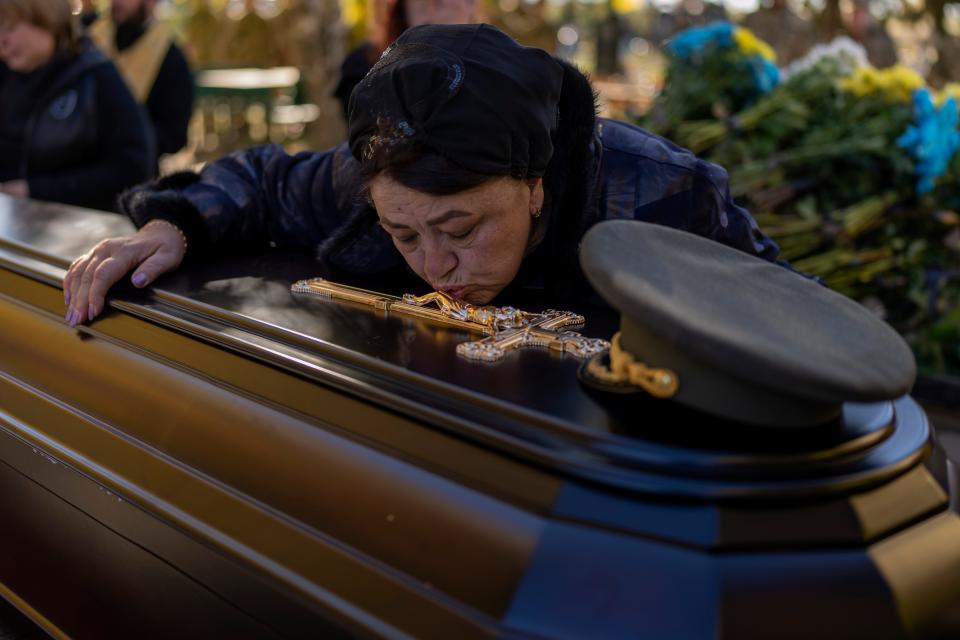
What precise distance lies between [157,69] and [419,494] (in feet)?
13.7

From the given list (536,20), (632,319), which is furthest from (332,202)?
(536,20)

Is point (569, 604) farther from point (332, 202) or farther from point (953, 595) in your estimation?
point (332, 202)

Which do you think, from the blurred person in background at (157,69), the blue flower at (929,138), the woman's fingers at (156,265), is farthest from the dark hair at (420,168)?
the blurred person in background at (157,69)

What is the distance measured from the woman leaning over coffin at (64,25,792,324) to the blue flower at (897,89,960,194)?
6.56ft

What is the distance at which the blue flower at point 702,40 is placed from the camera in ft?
12.4

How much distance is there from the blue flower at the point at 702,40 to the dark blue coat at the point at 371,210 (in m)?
2.31

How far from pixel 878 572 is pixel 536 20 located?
937cm

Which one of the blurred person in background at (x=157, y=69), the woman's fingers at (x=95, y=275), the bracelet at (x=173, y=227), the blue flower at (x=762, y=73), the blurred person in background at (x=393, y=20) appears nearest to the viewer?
the woman's fingers at (x=95, y=275)

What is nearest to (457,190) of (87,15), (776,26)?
(87,15)

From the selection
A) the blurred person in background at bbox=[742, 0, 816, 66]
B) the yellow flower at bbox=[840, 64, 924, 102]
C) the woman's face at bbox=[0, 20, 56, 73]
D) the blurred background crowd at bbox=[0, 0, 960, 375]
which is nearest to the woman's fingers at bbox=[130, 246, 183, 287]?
the blurred background crowd at bbox=[0, 0, 960, 375]

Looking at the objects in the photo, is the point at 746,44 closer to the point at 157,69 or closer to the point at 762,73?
the point at 762,73

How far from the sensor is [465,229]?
4.49 ft

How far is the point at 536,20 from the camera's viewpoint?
9656 mm

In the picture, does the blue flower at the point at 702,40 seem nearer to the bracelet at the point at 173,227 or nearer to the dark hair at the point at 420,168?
the bracelet at the point at 173,227
